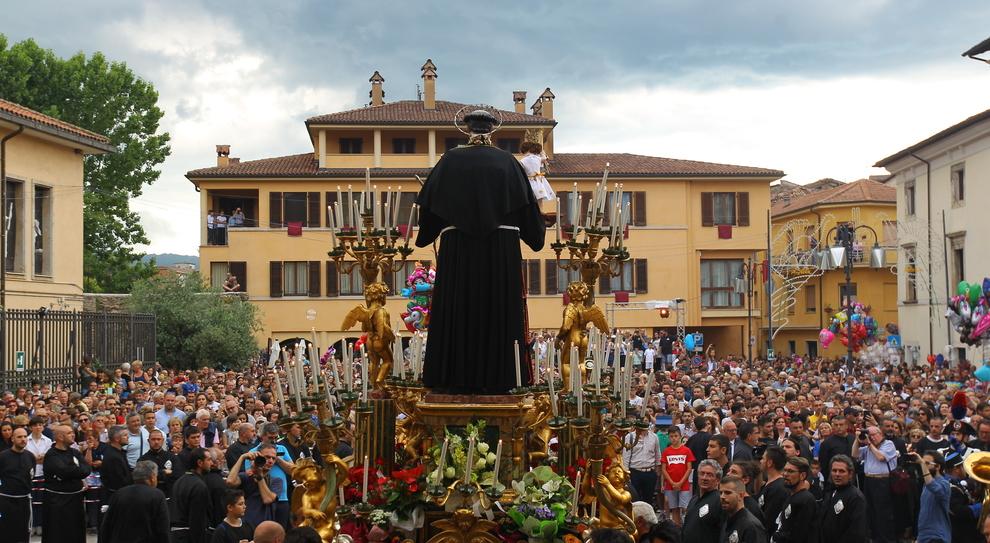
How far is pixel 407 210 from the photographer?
154 ft

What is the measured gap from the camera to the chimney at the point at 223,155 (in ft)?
173

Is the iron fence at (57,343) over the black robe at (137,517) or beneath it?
over

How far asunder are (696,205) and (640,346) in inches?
595

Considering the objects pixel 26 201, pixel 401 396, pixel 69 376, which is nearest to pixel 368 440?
pixel 401 396

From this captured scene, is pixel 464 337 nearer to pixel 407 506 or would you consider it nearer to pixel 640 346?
pixel 407 506

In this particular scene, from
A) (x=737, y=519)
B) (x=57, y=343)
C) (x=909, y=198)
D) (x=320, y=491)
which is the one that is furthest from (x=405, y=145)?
(x=737, y=519)

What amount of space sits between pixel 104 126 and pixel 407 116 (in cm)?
1263

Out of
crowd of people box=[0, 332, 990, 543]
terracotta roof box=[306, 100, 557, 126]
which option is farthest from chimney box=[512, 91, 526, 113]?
crowd of people box=[0, 332, 990, 543]

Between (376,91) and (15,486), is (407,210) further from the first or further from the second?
(15,486)

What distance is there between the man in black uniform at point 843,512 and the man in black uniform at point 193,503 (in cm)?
530

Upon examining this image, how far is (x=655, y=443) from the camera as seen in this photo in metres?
14.7

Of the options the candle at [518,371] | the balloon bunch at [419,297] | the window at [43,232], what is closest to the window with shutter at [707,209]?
the window at [43,232]

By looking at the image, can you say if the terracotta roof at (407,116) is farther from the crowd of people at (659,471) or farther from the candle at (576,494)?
the candle at (576,494)

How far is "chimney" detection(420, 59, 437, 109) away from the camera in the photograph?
51.4m
